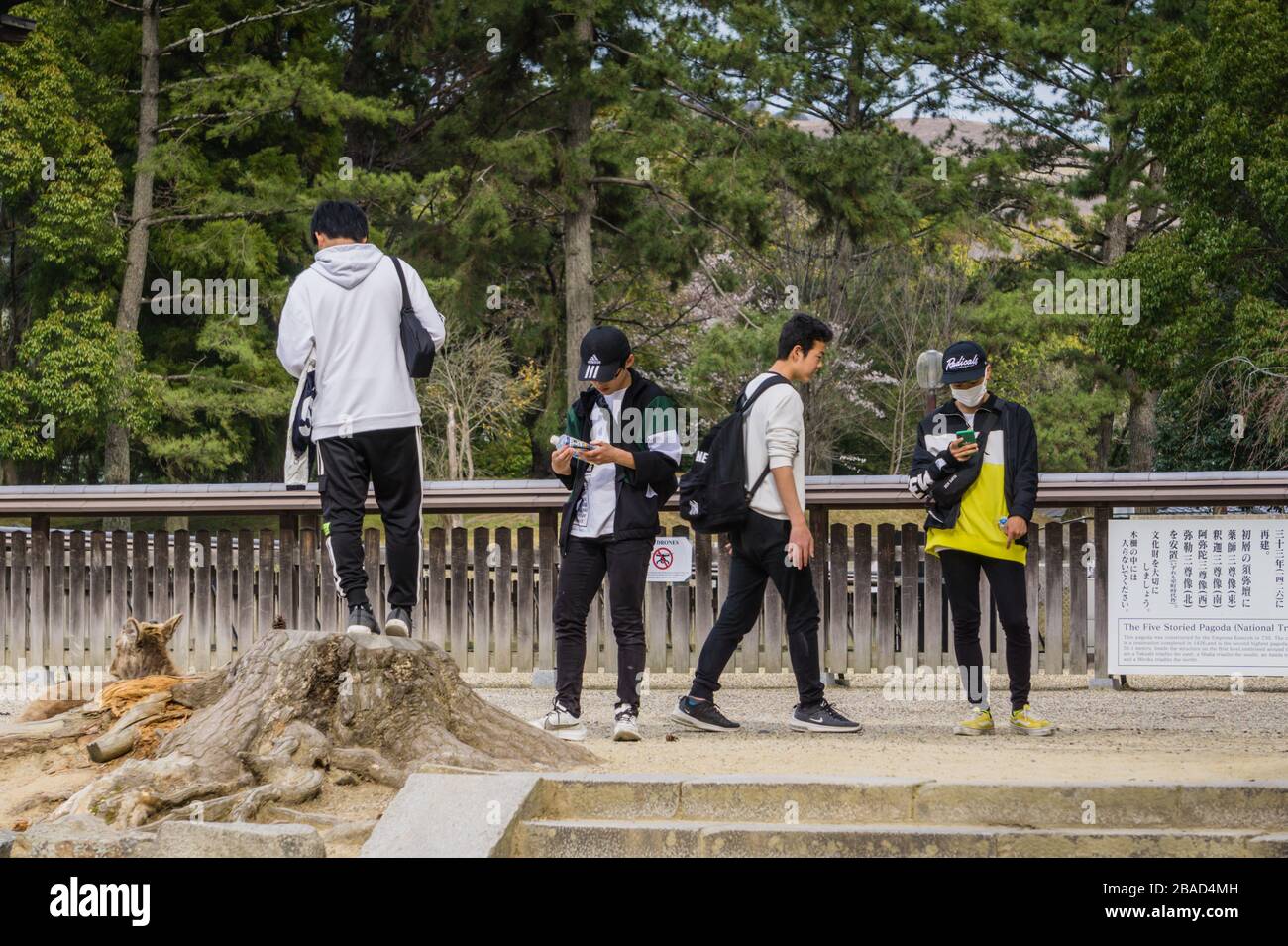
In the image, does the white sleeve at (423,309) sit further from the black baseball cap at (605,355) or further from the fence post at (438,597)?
the fence post at (438,597)

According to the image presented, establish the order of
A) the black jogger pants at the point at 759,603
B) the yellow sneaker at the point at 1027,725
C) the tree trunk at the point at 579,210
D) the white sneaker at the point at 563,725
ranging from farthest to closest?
the tree trunk at the point at 579,210
the yellow sneaker at the point at 1027,725
the black jogger pants at the point at 759,603
the white sneaker at the point at 563,725

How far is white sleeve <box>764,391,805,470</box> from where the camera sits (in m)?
7.27

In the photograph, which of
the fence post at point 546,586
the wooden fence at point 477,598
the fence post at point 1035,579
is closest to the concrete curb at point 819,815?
the wooden fence at point 477,598

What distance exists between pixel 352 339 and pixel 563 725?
2.18 meters

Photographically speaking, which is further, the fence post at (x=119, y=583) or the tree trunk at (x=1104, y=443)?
the tree trunk at (x=1104, y=443)

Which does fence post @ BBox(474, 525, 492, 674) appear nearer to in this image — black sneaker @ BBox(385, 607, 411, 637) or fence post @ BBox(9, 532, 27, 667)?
fence post @ BBox(9, 532, 27, 667)

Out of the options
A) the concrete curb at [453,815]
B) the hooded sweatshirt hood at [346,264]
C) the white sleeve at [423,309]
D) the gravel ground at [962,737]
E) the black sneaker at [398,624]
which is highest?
the hooded sweatshirt hood at [346,264]

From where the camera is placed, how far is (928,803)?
5469mm

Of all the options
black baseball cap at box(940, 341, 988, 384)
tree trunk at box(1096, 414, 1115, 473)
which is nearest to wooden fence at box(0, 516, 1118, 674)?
black baseball cap at box(940, 341, 988, 384)

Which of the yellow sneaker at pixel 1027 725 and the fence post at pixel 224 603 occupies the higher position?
the fence post at pixel 224 603

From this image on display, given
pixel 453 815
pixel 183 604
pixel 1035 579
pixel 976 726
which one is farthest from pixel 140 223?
pixel 453 815

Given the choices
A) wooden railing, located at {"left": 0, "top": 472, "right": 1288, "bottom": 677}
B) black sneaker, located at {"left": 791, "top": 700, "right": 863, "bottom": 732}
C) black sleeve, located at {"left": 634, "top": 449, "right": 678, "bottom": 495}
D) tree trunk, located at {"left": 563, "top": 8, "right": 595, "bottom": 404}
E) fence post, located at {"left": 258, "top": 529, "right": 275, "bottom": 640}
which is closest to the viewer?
black sleeve, located at {"left": 634, "top": 449, "right": 678, "bottom": 495}

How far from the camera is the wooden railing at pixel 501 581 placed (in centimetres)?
1114


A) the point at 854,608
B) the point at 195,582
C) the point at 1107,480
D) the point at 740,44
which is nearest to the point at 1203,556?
the point at 1107,480
